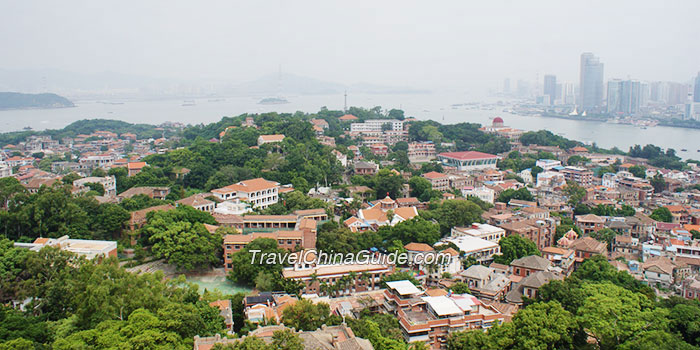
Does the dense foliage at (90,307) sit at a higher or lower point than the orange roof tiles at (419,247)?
higher

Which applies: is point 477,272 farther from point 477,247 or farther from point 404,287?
point 404,287

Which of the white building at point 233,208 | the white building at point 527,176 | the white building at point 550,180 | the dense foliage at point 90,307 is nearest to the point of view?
the dense foliage at point 90,307

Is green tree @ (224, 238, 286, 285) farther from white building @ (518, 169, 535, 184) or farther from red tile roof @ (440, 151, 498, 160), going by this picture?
red tile roof @ (440, 151, 498, 160)

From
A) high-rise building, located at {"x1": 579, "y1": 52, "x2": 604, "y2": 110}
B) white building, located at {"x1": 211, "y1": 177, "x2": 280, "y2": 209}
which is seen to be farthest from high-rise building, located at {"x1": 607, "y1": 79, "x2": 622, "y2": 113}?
white building, located at {"x1": 211, "y1": 177, "x2": 280, "y2": 209}

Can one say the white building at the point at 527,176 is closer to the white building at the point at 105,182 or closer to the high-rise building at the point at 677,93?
the white building at the point at 105,182

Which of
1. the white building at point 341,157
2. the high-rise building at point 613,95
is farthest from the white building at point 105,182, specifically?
the high-rise building at point 613,95

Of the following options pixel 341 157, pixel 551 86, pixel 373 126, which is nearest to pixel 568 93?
pixel 551 86
